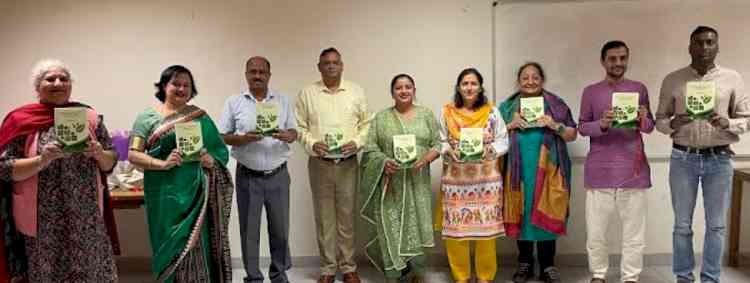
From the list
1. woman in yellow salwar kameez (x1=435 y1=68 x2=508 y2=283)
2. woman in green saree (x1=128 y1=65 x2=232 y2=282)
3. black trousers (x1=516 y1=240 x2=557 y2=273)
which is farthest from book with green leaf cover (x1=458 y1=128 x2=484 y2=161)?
woman in green saree (x1=128 y1=65 x2=232 y2=282)

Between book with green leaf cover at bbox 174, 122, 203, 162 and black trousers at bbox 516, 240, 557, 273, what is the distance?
202 cm

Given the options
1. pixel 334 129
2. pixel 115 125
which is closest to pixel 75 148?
pixel 334 129

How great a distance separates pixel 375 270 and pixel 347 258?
42 centimetres

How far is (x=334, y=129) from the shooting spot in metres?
3.44

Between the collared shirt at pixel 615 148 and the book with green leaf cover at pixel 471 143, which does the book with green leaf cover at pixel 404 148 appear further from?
the collared shirt at pixel 615 148

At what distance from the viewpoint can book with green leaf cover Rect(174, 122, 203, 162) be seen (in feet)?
8.58

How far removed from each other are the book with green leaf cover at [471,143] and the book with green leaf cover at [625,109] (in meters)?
0.68

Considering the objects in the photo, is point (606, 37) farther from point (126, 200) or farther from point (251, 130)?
point (126, 200)

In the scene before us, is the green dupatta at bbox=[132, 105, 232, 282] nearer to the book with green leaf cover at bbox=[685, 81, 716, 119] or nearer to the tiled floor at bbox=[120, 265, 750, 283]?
the tiled floor at bbox=[120, 265, 750, 283]

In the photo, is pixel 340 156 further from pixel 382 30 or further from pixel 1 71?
pixel 1 71

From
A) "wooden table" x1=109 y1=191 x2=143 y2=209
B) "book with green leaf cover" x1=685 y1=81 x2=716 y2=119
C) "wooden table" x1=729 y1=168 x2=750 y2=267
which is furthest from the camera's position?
"wooden table" x1=729 y1=168 x2=750 y2=267

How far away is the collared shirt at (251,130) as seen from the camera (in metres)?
3.29

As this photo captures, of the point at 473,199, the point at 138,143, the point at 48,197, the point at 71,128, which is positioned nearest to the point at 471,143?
the point at 473,199

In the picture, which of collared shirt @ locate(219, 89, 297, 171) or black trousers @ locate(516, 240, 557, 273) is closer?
A: collared shirt @ locate(219, 89, 297, 171)
